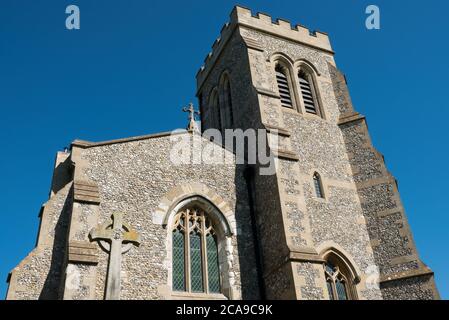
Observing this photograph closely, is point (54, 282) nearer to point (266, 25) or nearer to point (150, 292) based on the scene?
point (150, 292)

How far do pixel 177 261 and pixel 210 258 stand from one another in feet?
3.16

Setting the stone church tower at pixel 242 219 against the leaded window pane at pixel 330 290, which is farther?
the leaded window pane at pixel 330 290

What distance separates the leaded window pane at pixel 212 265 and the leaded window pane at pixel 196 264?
238mm

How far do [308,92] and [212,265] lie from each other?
881 centimetres

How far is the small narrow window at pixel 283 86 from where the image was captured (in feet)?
55.0

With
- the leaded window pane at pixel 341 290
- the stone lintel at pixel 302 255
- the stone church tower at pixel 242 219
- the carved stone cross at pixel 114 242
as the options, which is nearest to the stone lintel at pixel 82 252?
the stone church tower at pixel 242 219

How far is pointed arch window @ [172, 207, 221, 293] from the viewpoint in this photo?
11328 millimetres

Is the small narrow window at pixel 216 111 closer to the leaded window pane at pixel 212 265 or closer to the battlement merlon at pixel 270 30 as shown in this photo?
the battlement merlon at pixel 270 30

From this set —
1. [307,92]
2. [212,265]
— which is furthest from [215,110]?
[212,265]

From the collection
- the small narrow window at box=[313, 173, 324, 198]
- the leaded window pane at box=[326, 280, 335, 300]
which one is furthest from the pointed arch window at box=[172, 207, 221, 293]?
the small narrow window at box=[313, 173, 324, 198]

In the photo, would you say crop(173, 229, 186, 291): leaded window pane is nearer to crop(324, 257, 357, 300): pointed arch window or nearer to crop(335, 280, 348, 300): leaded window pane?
crop(324, 257, 357, 300): pointed arch window

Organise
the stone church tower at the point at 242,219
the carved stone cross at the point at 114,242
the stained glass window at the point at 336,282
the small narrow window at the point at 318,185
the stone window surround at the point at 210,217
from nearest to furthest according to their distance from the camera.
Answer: the carved stone cross at the point at 114,242
the stone church tower at the point at 242,219
the stone window surround at the point at 210,217
the stained glass window at the point at 336,282
the small narrow window at the point at 318,185

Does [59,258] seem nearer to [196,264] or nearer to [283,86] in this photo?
[196,264]

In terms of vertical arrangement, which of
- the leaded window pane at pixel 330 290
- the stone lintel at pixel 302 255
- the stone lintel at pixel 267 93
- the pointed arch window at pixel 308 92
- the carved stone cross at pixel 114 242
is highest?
the pointed arch window at pixel 308 92
